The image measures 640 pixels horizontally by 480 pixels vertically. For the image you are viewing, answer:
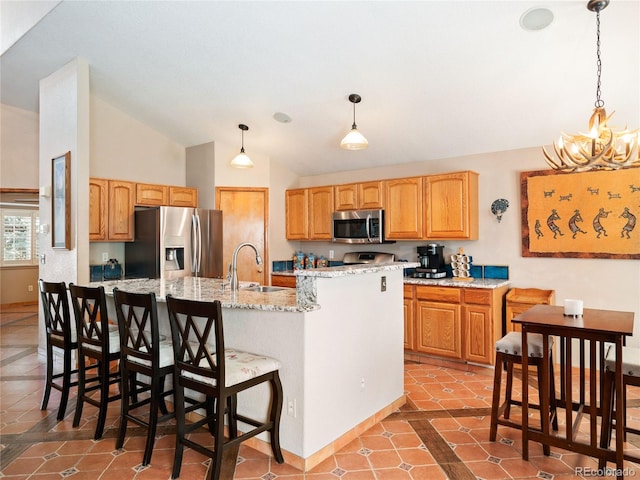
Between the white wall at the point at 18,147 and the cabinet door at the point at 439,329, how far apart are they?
5.45 meters

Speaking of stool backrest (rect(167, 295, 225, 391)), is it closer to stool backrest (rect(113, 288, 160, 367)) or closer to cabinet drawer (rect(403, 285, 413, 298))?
stool backrest (rect(113, 288, 160, 367))

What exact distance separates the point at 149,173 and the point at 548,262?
5.09m

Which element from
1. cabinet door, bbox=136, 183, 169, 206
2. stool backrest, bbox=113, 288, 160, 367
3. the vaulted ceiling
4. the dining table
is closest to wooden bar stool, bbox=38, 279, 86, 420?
stool backrest, bbox=113, 288, 160, 367

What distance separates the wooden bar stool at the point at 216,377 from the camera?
6.86 feet

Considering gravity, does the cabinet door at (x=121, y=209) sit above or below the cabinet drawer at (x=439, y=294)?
above

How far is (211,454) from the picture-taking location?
2.13 meters

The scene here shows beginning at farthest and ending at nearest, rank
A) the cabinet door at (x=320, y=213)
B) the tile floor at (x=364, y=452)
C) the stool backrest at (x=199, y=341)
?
1. the cabinet door at (x=320, y=213)
2. the tile floor at (x=364, y=452)
3. the stool backrest at (x=199, y=341)

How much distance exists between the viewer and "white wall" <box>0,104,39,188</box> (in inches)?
213

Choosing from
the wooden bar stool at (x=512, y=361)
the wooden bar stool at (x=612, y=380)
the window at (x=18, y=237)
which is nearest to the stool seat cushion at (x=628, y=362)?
the wooden bar stool at (x=612, y=380)

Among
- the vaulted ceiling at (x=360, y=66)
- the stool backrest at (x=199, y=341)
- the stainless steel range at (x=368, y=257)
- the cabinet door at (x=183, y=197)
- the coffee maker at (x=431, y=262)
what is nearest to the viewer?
the stool backrest at (x=199, y=341)

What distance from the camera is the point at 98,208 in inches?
189

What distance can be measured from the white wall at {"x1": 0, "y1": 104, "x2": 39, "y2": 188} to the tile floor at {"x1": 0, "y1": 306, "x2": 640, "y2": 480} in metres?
3.30

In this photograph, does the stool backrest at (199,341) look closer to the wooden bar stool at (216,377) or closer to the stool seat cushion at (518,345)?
the wooden bar stool at (216,377)

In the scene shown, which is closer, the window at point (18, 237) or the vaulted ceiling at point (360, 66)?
the vaulted ceiling at point (360, 66)
